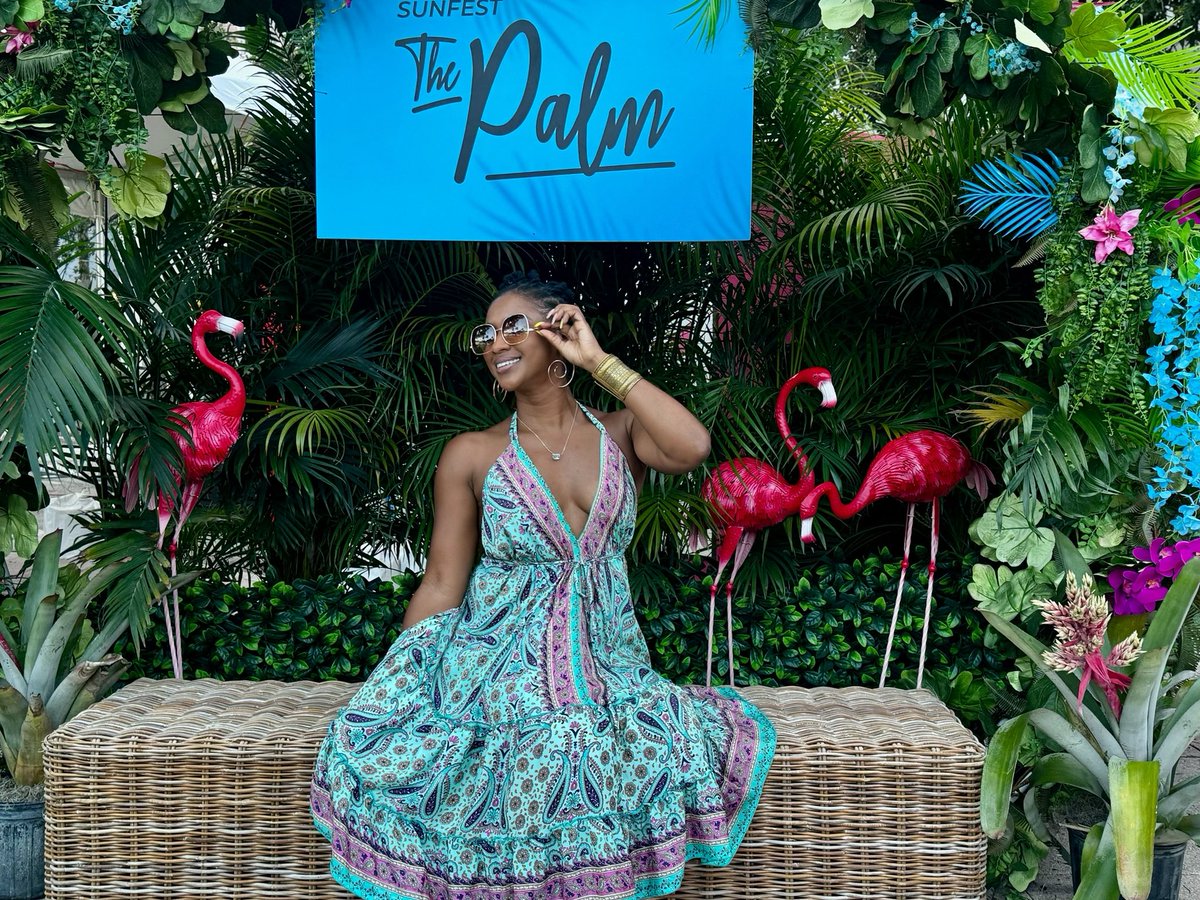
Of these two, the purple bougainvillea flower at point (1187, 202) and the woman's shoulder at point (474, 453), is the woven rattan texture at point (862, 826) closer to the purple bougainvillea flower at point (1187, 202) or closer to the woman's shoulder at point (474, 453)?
the woman's shoulder at point (474, 453)

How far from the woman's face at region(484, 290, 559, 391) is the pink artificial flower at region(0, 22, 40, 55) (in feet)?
4.22

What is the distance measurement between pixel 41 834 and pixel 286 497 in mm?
1227

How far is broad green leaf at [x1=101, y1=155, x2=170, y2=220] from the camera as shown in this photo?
10.1 feet

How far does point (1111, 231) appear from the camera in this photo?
2.92m

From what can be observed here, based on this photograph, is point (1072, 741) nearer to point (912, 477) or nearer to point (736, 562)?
point (912, 477)

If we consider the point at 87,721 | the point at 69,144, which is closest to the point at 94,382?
the point at 69,144

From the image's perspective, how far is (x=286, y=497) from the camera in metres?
3.94

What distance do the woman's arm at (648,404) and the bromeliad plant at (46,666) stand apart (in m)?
1.64

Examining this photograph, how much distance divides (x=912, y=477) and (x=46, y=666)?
2.62m

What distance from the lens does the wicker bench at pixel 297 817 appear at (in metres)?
2.95

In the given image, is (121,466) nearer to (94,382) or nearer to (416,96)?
(94,382)

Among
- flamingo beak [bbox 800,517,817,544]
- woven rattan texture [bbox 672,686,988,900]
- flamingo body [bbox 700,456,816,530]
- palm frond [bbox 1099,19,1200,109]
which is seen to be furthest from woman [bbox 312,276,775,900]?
palm frond [bbox 1099,19,1200,109]

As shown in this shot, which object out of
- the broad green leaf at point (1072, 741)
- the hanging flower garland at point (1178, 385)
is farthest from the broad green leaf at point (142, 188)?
the broad green leaf at point (1072, 741)

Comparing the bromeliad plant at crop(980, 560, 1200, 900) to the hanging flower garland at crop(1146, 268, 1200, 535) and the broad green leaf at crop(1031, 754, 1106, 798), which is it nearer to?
the broad green leaf at crop(1031, 754, 1106, 798)
